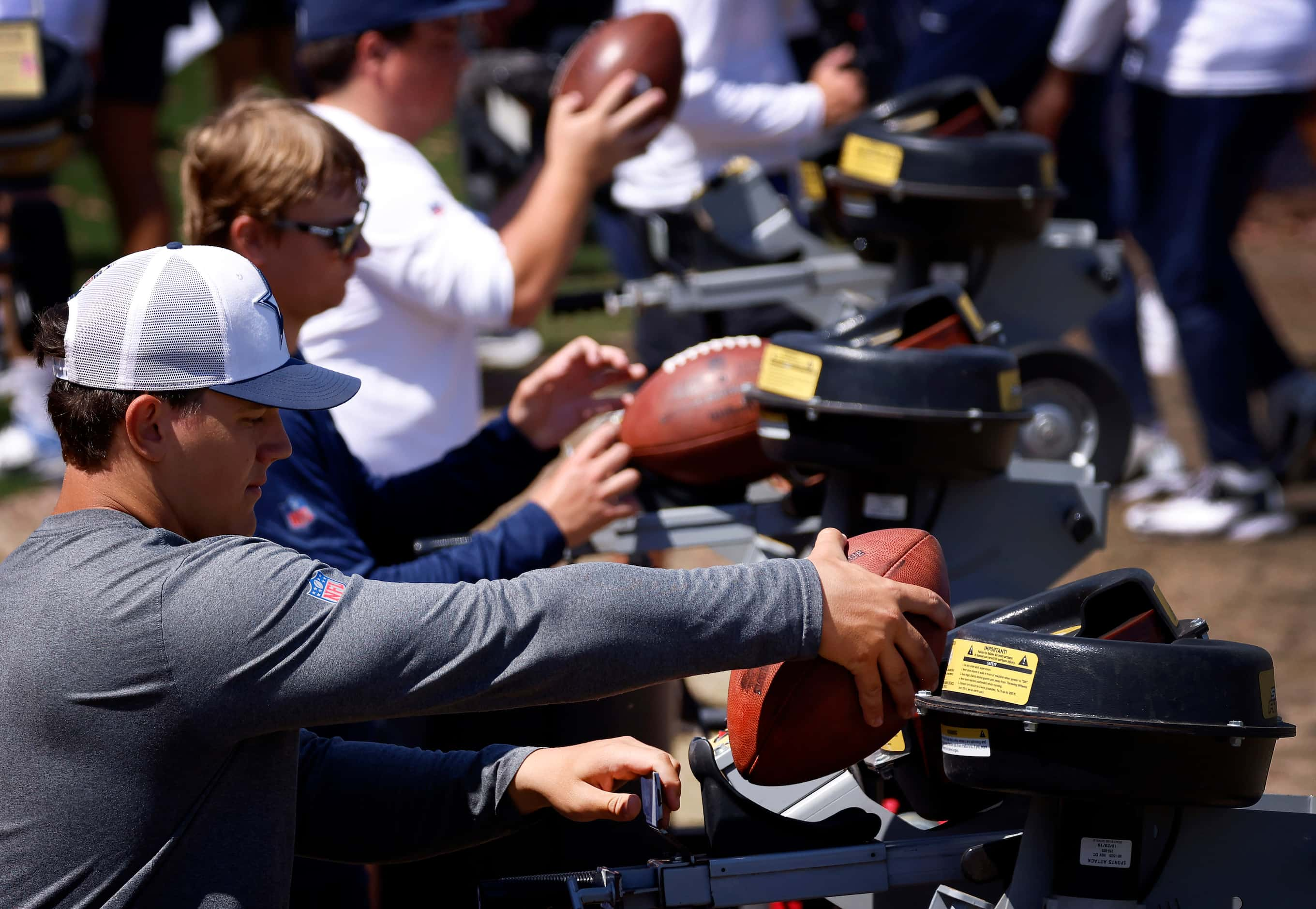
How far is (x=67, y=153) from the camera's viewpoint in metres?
5.28

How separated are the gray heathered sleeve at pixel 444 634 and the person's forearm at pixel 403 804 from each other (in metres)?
0.30

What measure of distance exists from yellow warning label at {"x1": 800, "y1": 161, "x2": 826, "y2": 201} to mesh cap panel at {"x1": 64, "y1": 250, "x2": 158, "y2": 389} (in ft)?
8.58

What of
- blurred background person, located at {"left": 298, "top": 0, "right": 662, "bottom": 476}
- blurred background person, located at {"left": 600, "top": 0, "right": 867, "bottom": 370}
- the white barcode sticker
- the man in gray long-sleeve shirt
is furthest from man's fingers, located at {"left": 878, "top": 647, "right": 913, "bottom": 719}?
blurred background person, located at {"left": 600, "top": 0, "right": 867, "bottom": 370}

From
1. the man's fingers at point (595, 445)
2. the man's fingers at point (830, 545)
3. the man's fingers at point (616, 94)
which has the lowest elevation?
the man's fingers at point (595, 445)

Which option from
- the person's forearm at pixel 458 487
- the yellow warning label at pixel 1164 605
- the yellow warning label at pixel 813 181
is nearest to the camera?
the yellow warning label at pixel 1164 605

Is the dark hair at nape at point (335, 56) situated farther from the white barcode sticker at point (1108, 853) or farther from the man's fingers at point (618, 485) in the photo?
the white barcode sticker at point (1108, 853)

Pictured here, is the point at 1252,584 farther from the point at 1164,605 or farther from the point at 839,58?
the point at 1164,605

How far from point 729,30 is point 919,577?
310 cm

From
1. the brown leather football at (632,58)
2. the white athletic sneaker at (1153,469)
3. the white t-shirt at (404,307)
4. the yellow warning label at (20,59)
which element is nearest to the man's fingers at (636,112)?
the brown leather football at (632,58)

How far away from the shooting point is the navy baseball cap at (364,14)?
3.20 m

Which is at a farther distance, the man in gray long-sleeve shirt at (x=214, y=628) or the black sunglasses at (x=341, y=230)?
the black sunglasses at (x=341, y=230)

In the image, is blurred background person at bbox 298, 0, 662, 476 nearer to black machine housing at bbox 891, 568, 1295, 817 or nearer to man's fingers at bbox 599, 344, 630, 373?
man's fingers at bbox 599, 344, 630, 373

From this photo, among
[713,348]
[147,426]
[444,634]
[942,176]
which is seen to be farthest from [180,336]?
[942,176]

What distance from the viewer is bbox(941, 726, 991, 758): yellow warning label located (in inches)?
72.3
